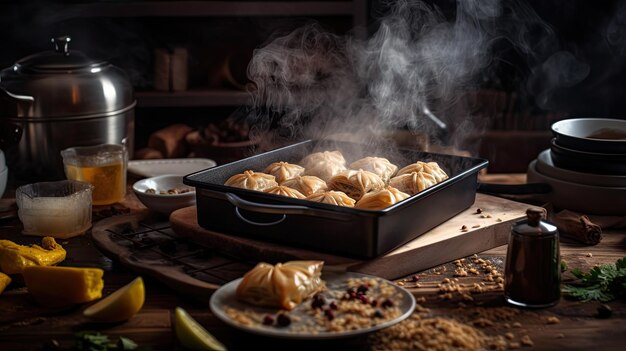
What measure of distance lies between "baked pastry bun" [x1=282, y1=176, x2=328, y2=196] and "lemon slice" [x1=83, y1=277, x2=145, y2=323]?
869mm

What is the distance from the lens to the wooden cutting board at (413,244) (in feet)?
8.51

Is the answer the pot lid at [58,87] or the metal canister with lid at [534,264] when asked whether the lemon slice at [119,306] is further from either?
the pot lid at [58,87]

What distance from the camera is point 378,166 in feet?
10.6

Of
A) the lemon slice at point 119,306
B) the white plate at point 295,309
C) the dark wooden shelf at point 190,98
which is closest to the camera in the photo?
the white plate at point 295,309

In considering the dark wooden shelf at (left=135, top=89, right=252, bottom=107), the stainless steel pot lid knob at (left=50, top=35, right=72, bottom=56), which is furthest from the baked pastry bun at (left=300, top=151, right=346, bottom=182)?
the dark wooden shelf at (left=135, top=89, right=252, bottom=107)

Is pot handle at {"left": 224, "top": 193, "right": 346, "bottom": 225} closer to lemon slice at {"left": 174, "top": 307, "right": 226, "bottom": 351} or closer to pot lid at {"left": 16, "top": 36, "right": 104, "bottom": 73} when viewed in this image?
lemon slice at {"left": 174, "top": 307, "right": 226, "bottom": 351}

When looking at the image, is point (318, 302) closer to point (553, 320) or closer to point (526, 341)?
point (526, 341)

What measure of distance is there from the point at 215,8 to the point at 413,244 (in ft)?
10.3

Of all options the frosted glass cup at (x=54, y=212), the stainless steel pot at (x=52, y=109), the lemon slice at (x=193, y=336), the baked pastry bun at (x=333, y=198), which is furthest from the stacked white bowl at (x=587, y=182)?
the stainless steel pot at (x=52, y=109)

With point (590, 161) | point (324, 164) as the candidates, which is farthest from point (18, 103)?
point (590, 161)

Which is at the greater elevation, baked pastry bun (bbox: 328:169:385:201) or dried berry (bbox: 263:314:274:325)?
baked pastry bun (bbox: 328:169:385:201)

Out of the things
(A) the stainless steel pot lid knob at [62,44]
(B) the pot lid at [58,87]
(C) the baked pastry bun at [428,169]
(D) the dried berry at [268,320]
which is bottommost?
(D) the dried berry at [268,320]

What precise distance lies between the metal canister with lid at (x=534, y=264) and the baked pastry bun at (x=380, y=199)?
0.46m

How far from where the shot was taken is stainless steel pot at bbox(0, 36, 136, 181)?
3.76 meters
